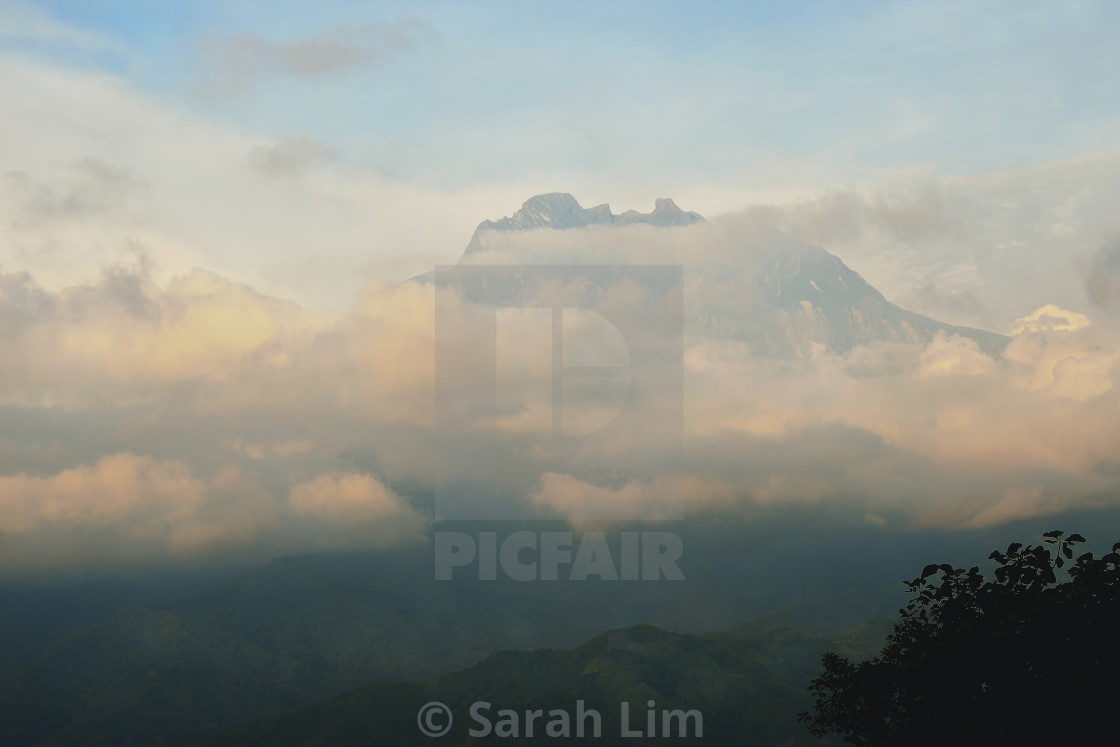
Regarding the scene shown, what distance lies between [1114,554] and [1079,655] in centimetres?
307

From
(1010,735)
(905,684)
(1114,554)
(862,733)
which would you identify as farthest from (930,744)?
(1114,554)

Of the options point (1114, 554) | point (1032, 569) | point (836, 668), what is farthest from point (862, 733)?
point (1114, 554)

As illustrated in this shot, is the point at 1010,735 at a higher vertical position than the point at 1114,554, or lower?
lower

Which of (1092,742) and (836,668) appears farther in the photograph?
(836,668)

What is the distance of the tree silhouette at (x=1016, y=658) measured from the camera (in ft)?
69.2

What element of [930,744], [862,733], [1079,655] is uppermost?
[1079,655]

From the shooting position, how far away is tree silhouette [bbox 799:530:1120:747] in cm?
2108

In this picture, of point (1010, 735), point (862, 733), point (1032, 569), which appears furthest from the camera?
point (862, 733)

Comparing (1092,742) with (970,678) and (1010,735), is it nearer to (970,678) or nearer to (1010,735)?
(1010,735)

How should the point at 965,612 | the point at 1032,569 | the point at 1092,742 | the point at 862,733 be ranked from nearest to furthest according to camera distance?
the point at 1092,742 < the point at 1032,569 < the point at 965,612 < the point at 862,733

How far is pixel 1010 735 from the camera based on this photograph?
21.7m

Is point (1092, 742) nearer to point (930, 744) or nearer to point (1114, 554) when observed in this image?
point (930, 744)

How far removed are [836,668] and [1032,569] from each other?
8.19 metres

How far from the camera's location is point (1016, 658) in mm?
23031
